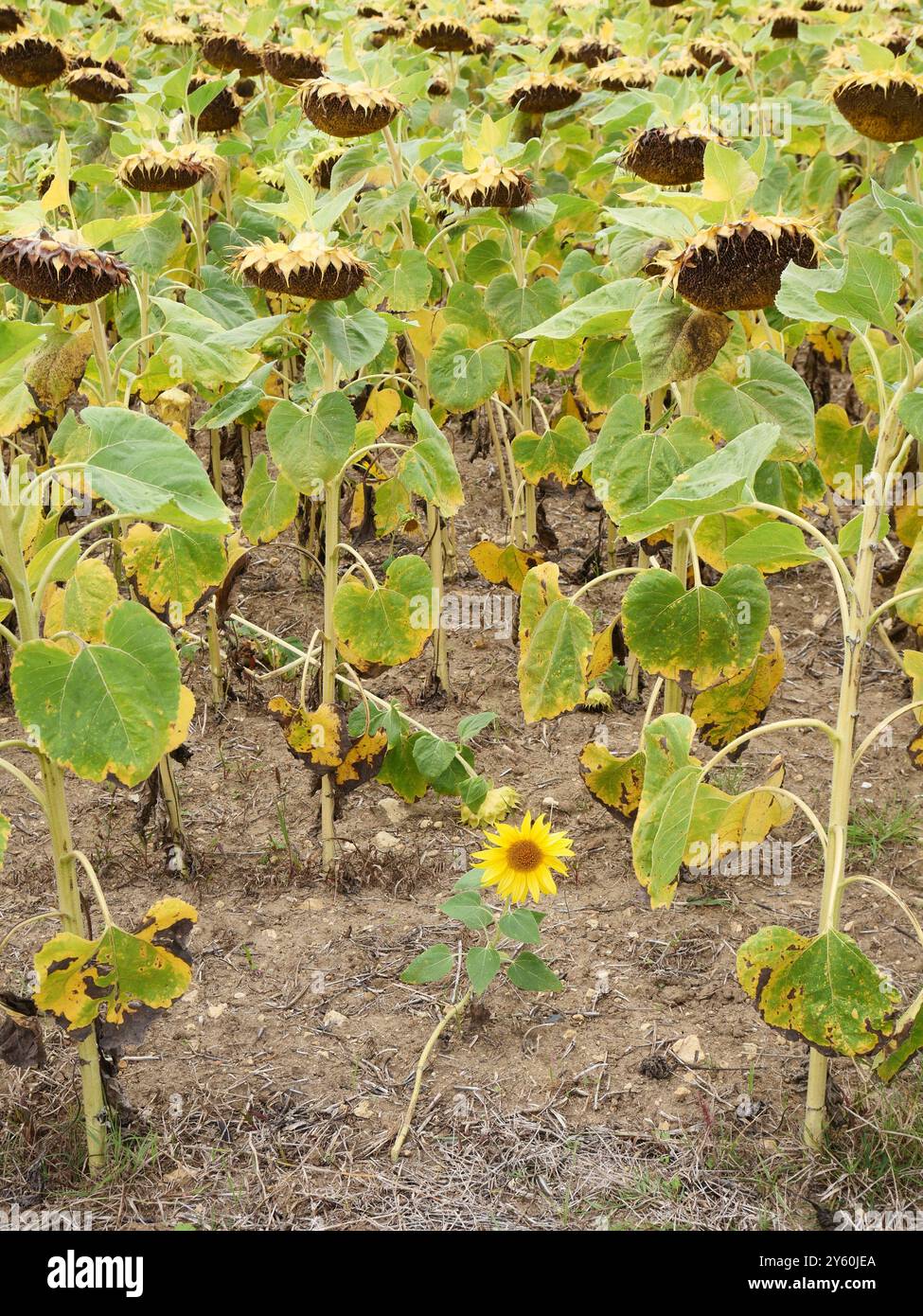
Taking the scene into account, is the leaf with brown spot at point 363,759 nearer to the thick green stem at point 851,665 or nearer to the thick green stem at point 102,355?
the thick green stem at point 102,355

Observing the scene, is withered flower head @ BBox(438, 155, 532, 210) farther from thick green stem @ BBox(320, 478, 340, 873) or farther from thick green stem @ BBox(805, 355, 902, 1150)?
thick green stem @ BBox(805, 355, 902, 1150)

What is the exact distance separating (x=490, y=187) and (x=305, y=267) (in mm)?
871

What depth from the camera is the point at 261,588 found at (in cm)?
396

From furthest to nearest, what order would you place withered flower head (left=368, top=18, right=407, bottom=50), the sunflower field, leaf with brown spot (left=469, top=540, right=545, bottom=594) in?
1. withered flower head (left=368, top=18, right=407, bottom=50)
2. leaf with brown spot (left=469, top=540, right=545, bottom=594)
3. the sunflower field

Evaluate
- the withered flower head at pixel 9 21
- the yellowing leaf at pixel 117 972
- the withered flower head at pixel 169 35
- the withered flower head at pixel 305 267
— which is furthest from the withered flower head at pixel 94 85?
the yellowing leaf at pixel 117 972

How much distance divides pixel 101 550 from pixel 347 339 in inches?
75.3

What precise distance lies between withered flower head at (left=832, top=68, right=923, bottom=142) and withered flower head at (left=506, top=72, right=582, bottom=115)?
1.06 meters

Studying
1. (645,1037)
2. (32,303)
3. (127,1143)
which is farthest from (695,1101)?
(32,303)

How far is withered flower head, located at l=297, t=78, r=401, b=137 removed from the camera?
2.72 m

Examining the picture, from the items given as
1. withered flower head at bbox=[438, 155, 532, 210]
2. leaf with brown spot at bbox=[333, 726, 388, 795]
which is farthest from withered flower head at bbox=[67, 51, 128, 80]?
leaf with brown spot at bbox=[333, 726, 388, 795]

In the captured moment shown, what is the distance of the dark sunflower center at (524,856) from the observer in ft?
7.76

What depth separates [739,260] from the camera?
2.00 m

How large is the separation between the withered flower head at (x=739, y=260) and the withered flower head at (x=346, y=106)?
38.2 inches
